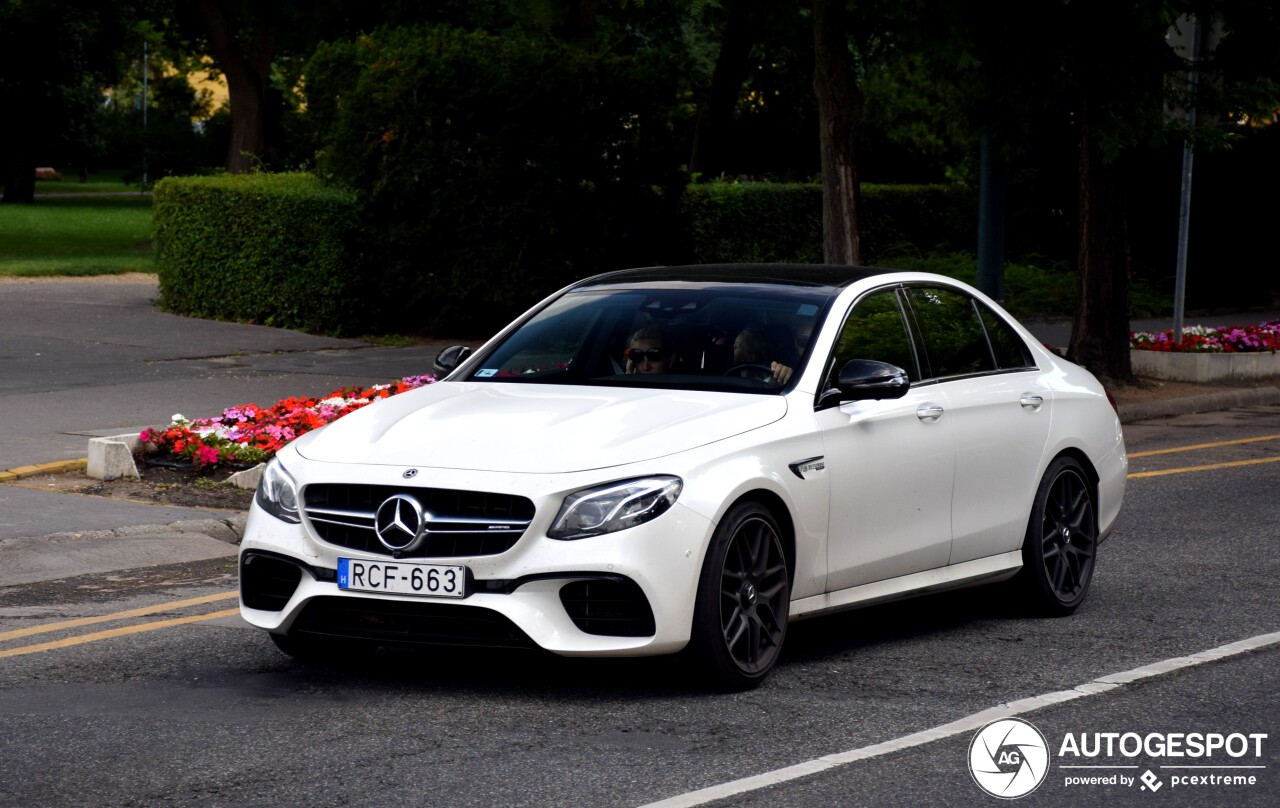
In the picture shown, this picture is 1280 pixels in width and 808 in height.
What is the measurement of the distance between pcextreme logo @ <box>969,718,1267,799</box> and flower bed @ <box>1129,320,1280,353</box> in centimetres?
1425

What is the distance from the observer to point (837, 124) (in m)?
18.1

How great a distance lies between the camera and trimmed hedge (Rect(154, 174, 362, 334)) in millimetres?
21672

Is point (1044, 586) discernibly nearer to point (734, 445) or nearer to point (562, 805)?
point (734, 445)

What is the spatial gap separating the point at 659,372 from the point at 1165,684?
218 centimetres

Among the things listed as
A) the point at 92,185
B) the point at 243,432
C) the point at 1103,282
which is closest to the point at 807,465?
the point at 243,432

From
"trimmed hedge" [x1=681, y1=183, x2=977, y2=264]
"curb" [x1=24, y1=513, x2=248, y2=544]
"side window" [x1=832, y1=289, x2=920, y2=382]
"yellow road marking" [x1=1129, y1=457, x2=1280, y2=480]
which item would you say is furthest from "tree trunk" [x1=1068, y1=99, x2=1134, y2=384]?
"side window" [x1=832, y1=289, x2=920, y2=382]

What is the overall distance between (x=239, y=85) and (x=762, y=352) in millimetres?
40397

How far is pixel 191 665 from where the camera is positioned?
7148 mm

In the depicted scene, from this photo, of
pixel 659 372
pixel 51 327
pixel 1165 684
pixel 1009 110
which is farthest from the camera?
pixel 51 327

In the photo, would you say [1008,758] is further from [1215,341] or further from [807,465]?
[1215,341]

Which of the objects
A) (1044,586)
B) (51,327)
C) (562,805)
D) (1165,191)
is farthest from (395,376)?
(1165,191)

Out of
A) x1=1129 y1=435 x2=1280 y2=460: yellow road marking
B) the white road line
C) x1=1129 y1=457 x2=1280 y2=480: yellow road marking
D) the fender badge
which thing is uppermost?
the fender badge

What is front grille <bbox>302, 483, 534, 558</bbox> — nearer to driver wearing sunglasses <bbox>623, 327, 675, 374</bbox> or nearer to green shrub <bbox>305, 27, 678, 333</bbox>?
driver wearing sunglasses <bbox>623, 327, 675, 374</bbox>

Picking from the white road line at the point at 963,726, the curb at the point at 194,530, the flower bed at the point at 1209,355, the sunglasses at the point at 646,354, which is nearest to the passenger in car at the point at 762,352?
the sunglasses at the point at 646,354
